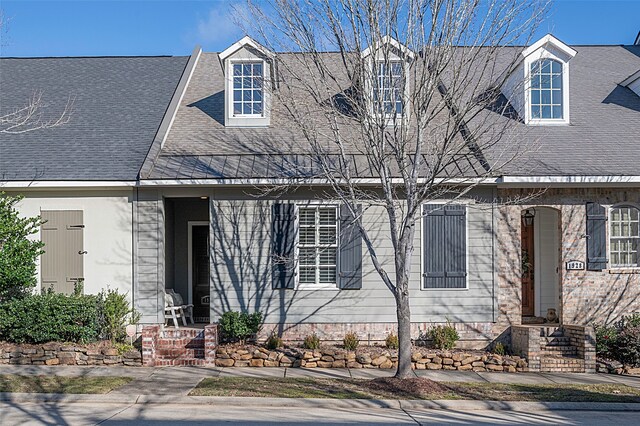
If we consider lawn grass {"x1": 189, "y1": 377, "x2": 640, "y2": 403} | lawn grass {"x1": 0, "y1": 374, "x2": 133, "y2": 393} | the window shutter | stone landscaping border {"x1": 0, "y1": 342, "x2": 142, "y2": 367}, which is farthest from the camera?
the window shutter

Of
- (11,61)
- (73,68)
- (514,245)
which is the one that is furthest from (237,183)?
(11,61)

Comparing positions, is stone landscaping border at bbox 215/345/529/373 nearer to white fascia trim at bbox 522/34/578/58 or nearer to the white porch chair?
the white porch chair

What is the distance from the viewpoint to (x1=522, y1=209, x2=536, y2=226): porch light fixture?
16500mm

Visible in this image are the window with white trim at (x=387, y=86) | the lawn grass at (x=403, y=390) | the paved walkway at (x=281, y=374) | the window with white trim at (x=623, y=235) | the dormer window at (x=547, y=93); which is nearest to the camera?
the lawn grass at (x=403, y=390)

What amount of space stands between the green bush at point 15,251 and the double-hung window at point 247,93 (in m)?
5.10

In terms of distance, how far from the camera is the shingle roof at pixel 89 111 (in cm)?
1522

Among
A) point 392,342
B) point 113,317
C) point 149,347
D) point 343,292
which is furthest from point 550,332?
point 113,317

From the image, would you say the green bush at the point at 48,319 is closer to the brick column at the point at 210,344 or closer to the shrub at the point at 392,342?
the brick column at the point at 210,344

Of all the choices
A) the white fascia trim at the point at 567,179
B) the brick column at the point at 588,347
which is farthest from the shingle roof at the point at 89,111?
the brick column at the point at 588,347

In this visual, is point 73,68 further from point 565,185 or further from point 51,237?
point 565,185

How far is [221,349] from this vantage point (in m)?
14.1

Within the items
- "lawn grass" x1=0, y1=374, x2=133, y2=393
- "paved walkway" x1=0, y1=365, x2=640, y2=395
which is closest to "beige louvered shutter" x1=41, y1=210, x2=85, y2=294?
"paved walkway" x1=0, y1=365, x2=640, y2=395

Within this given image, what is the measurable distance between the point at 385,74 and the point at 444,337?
5.61m

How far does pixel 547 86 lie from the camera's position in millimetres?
16906
